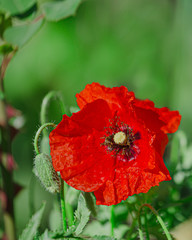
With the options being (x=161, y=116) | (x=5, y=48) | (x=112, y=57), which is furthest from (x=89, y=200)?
(x=112, y=57)

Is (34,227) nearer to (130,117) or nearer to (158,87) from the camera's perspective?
(130,117)

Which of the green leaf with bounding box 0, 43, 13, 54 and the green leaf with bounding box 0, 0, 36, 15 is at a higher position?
the green leaf with bounding box 0, 0, 36, 15

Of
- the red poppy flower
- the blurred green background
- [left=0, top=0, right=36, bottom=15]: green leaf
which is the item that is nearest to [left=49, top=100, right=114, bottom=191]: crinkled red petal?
the red poppy flower

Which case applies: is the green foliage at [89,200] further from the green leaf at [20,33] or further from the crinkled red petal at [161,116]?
the green leaf at [20,33]

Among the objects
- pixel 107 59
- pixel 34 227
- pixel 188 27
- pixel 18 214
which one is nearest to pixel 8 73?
pixel 107 59

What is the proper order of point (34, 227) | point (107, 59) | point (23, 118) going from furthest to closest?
point (107, 59)
point (23, 118)
point (34, 227)

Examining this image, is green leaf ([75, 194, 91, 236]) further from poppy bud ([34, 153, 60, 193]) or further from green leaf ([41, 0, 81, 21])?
green leaf ([41, 0, 81, 21])
